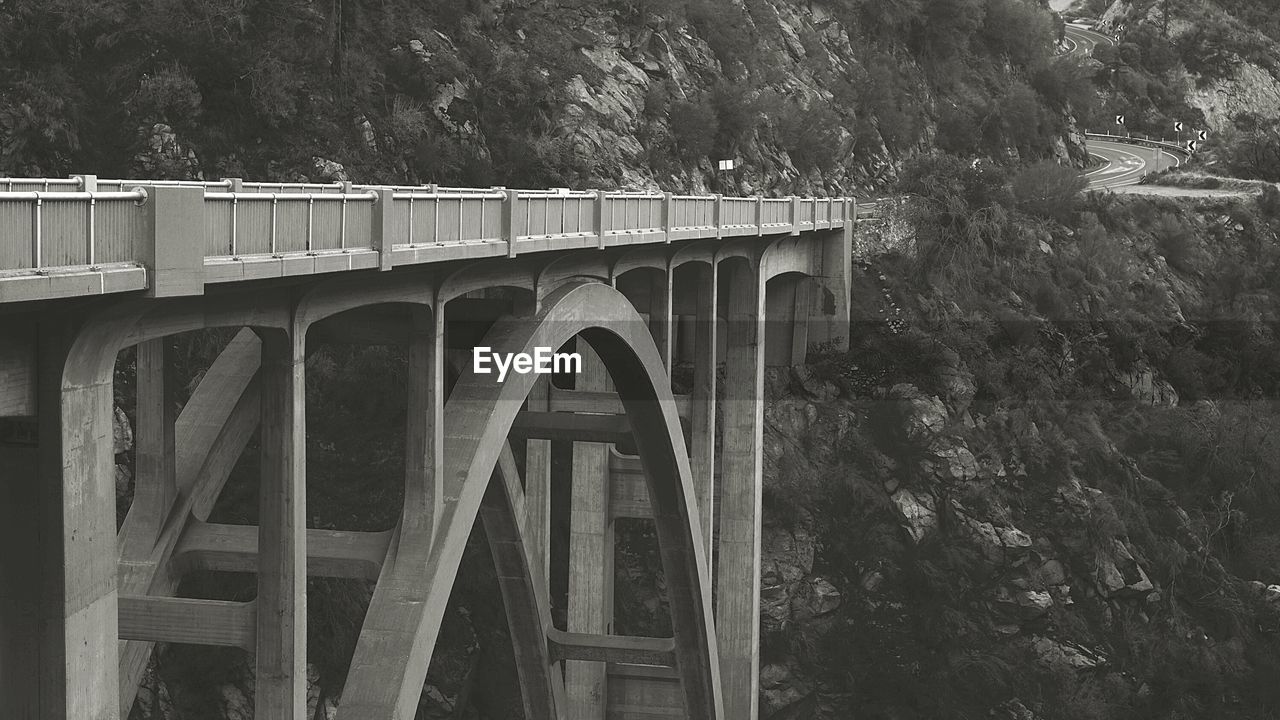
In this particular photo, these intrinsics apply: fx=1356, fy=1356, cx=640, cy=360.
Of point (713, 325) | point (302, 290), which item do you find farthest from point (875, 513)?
point (302, 290)

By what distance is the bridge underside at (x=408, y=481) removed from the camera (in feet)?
29.0

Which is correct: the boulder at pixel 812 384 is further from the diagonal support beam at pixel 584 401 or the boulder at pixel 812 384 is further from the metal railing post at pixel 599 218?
the metal railing post at pixel 599 218

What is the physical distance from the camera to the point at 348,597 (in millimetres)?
36906

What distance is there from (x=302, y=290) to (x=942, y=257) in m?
35.5

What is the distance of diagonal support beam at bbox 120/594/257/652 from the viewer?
12.3 m

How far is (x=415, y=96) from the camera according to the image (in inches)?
1649

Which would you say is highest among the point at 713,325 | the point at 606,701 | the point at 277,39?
the point at 277,39

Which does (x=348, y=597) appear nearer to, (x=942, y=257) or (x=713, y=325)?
(x=713, y=325)

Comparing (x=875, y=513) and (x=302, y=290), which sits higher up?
(x=302, y=290)

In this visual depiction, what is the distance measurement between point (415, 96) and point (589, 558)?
1750 cm

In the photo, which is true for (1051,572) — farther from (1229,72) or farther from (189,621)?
(1229,72)

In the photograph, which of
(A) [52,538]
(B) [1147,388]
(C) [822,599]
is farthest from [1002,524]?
(A) [52,538]

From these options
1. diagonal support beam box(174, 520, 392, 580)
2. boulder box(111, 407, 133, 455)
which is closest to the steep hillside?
boulder box(111, 407, 133, 455)

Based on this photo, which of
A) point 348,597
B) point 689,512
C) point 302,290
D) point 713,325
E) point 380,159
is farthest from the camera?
point 380,159
